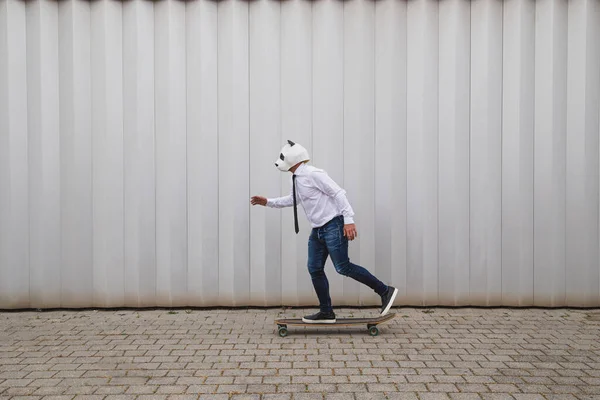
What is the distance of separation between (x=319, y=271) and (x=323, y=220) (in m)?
0.51

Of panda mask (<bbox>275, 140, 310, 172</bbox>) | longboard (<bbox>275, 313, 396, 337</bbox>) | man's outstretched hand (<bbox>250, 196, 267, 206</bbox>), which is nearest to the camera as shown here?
longboard (<bbox>275, 313, 396, 337</bbox>)

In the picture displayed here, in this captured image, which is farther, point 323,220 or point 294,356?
point 323,220

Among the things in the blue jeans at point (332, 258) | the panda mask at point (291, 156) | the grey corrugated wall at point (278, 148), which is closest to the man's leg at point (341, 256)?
the blue jeans at point (332, 258)

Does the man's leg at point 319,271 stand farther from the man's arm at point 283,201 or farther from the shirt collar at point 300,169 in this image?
the shirt collar at point 300,169

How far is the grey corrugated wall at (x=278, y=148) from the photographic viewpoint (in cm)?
689

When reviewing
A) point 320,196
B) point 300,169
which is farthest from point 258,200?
point 320,196

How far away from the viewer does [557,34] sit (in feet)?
22.6

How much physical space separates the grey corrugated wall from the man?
1099mm

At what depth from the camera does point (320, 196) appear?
5.80 meters

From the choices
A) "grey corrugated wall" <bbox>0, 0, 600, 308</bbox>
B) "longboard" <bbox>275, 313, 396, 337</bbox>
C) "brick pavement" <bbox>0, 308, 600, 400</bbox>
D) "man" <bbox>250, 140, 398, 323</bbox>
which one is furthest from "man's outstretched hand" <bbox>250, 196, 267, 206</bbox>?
"brick pavement" <bbox>0, 308, 600, 400</bbox>

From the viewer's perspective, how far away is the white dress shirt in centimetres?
574

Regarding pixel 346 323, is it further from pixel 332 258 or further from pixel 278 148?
pixel 278 148

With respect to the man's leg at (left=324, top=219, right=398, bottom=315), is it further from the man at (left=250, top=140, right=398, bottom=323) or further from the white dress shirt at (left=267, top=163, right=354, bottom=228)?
the white dress shirt at (left=267, top=163, right=354, bottom=228)

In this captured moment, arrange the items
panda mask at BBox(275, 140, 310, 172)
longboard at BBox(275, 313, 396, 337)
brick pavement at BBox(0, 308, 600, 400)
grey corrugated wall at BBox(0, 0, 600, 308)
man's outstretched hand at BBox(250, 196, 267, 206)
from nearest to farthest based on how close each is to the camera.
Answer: brick pavement at BBox(0, 308, 600, 400), longboard at BBox(275, 313, 396, 337), panda mask at BBox(275, 140, 310, 172), man's outstretched hand at BBox(250, 196, 267, 206), grey corrugated wall at BBox(0, 0, 600, 308)
